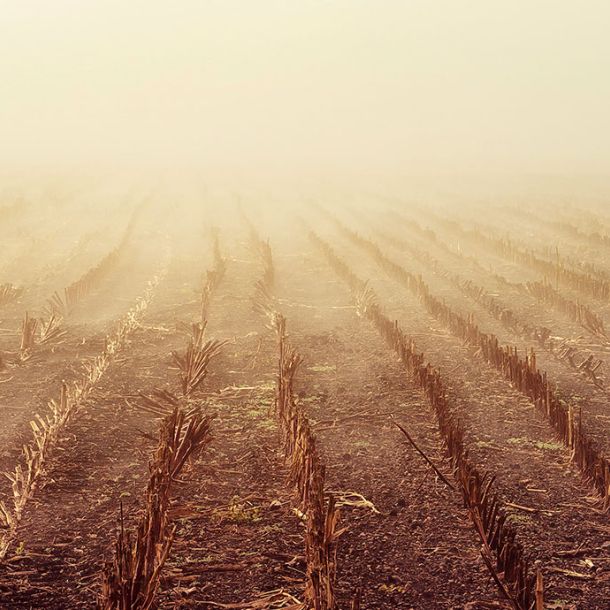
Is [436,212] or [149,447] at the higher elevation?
[436,212]

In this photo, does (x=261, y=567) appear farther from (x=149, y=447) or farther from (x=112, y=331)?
(x=112, y=331)

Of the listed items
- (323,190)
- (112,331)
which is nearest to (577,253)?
(112,331)

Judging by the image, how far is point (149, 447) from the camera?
18.4 feet

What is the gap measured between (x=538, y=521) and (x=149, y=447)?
317cm

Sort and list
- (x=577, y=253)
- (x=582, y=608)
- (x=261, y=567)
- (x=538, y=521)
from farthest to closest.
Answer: (x=577, y=253)
(x=538, y=521)
(x=261, y=567)
(x=582, y=608)

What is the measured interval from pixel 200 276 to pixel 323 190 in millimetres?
19937

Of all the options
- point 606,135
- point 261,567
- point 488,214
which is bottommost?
point 261,567

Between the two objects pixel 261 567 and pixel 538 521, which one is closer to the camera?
pixel 261 567

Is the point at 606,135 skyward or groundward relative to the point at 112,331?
skyward

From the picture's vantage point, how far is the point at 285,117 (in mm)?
81688

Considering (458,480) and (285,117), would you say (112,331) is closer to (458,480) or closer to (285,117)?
(458,480)

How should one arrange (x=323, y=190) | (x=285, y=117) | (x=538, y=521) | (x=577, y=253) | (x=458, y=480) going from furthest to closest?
1. (x=285, y=117)
2. (x=323, y=190)
3. (x=577, y=253)
4. (x=458, y=480)
5. (x=538, y=521)

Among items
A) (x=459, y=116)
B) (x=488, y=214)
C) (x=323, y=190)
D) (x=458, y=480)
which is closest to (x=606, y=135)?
(x=459, y=116)

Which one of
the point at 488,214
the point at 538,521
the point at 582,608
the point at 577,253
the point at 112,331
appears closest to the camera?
the point at 582,608
